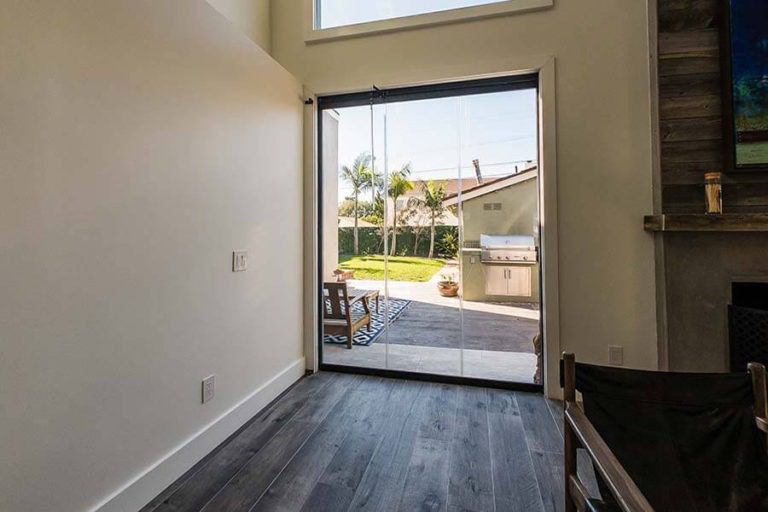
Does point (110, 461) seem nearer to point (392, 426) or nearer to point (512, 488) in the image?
point (392, 426)

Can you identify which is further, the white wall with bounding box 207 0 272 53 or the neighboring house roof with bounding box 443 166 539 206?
the neighboring house roof with bounding box 443 166 539 206

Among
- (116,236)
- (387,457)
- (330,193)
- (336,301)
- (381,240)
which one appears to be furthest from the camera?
(336,301)

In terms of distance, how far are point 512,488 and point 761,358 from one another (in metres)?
1.70

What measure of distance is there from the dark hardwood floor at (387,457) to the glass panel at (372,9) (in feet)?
9.54

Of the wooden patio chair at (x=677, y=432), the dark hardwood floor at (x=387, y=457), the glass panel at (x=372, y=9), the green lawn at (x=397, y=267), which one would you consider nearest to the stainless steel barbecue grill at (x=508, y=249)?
the green lawn at (x=397, y=267)

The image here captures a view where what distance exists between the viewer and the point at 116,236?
1.46m

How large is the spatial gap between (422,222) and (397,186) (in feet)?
1.19

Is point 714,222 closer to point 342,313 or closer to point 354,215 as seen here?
point 354,215

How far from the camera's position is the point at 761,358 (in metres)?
2.09

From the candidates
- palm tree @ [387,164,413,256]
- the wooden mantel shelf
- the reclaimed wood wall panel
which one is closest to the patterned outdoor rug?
palm tree @ [387,164,413,256]

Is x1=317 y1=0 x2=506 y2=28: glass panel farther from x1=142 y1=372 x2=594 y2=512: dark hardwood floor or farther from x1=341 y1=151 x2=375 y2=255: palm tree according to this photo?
x1=142 y1=372 x2=594 y2=512: dark hardwood floor

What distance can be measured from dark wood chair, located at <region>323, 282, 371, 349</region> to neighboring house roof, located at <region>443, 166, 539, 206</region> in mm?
1187

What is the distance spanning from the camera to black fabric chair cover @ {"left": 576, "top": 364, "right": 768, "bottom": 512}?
1.09 m

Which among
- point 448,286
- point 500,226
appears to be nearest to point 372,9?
point 500,226
